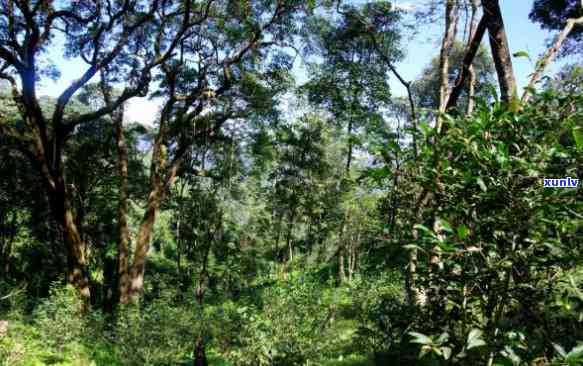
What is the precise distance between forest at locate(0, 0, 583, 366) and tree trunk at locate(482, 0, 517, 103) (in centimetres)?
1

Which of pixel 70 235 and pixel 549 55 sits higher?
pixel 549 55

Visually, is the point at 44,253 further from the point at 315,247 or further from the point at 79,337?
the point at 315,247

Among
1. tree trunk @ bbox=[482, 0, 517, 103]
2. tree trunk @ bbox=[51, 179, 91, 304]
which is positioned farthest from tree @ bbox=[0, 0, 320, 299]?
tree trunk @ bbox=[482, 0, 517, 103]

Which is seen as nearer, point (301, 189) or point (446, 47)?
point (446, 47)

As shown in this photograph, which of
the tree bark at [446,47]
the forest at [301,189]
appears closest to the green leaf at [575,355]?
the forest at [301,189]

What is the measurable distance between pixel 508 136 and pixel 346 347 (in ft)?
20.0

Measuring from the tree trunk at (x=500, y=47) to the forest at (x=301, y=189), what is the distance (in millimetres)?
14

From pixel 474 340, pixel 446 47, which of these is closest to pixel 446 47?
pixel 446 47

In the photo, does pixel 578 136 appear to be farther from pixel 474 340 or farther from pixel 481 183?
pixel 474 340

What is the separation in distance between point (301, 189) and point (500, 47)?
14352 millimetres

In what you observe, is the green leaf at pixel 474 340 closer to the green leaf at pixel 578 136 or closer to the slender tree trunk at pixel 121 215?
the green leaf at pixel 578 136

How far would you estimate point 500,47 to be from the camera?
132 inches

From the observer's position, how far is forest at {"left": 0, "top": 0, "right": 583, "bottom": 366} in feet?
5.41

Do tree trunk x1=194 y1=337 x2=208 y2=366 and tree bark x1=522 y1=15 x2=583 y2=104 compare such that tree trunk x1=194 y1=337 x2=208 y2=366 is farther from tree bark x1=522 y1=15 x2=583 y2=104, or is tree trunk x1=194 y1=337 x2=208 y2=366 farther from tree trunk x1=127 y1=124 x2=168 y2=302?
tree bark x1=522 y1=15 x2=583 y2=104
